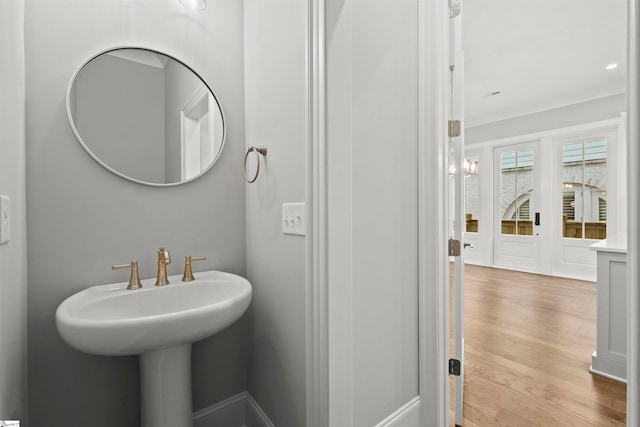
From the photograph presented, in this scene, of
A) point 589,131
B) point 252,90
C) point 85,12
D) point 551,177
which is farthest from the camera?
point 551,177

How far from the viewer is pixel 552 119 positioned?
4.64m

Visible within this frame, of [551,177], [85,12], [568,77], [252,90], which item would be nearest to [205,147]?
[252,90]

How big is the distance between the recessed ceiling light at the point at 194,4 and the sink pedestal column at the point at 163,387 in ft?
4.76

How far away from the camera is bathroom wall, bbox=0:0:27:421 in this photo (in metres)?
0.76

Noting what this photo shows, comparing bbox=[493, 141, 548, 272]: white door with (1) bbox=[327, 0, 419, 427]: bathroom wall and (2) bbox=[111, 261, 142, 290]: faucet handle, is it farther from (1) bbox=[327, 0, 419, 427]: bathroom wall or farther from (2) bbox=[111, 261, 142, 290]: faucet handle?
(2) bbox=[111, 261, 142, 290]: faucet handle

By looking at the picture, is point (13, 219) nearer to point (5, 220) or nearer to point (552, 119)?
point (5, 220)

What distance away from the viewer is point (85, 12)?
1104mm

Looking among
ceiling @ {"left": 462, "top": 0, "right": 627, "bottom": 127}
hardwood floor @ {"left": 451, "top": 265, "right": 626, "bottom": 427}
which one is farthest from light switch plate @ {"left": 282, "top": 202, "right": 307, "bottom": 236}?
ceiling @ {"left": 462, "top": 0, "right": 627, "bottom": 127}

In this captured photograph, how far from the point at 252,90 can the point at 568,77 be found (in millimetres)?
4320

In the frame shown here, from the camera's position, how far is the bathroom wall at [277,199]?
1.09m

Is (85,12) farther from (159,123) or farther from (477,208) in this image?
(477,208)

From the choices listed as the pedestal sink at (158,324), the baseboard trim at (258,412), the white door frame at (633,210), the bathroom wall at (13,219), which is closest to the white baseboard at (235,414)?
the baseboard trim at (258,412)

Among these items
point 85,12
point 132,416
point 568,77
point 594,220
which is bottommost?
point 132,416

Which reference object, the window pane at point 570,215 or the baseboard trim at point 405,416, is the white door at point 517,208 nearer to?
the window pane at point 570,215
